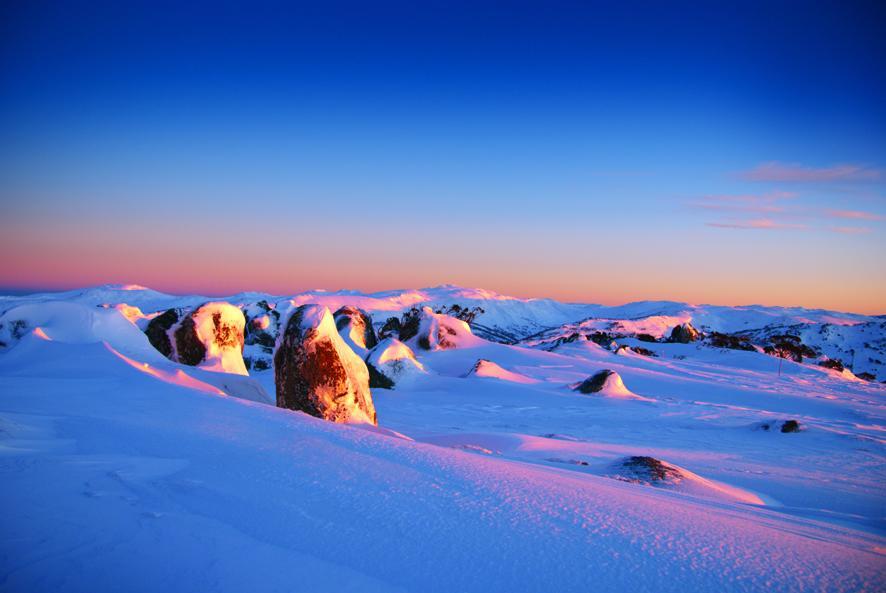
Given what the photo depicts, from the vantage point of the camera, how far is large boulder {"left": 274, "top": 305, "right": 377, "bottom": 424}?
9438mm

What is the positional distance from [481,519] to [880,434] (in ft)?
53.0

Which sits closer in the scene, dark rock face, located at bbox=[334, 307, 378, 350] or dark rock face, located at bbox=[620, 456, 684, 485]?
dark rock face, located at bbox=[620, 456, 684, 485]

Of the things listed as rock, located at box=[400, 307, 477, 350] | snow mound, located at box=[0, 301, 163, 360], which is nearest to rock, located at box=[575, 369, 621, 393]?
rock, located at box=[400, 307, 477, 350]

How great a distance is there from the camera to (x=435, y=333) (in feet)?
96.5

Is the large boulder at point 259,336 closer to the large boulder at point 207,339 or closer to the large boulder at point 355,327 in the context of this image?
the large boulder at point 355,327

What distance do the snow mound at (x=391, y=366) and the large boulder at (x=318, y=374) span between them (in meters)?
10.0

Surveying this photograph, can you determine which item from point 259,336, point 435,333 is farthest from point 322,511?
point 259,336

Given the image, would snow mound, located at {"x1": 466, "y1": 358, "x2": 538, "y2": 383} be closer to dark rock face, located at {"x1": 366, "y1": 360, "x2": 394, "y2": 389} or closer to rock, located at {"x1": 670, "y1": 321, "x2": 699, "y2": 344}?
dark rock face, located at {"x1": 366, "y1": 360, "x2": 394, "y2": 389}

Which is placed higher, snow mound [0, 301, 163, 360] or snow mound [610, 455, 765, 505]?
snow mound [0, 301, 163, 360]

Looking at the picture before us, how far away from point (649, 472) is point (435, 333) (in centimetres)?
2258

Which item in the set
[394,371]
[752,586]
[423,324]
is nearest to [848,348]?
[423,324]

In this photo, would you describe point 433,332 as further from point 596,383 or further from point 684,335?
point 684,335

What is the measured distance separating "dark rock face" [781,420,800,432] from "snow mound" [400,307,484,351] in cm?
1759

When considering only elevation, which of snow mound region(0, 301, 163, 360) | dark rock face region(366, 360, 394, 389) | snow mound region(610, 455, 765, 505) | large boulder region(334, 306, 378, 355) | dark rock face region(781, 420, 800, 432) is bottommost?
dark rock face region(366, 360, 394, 389)
